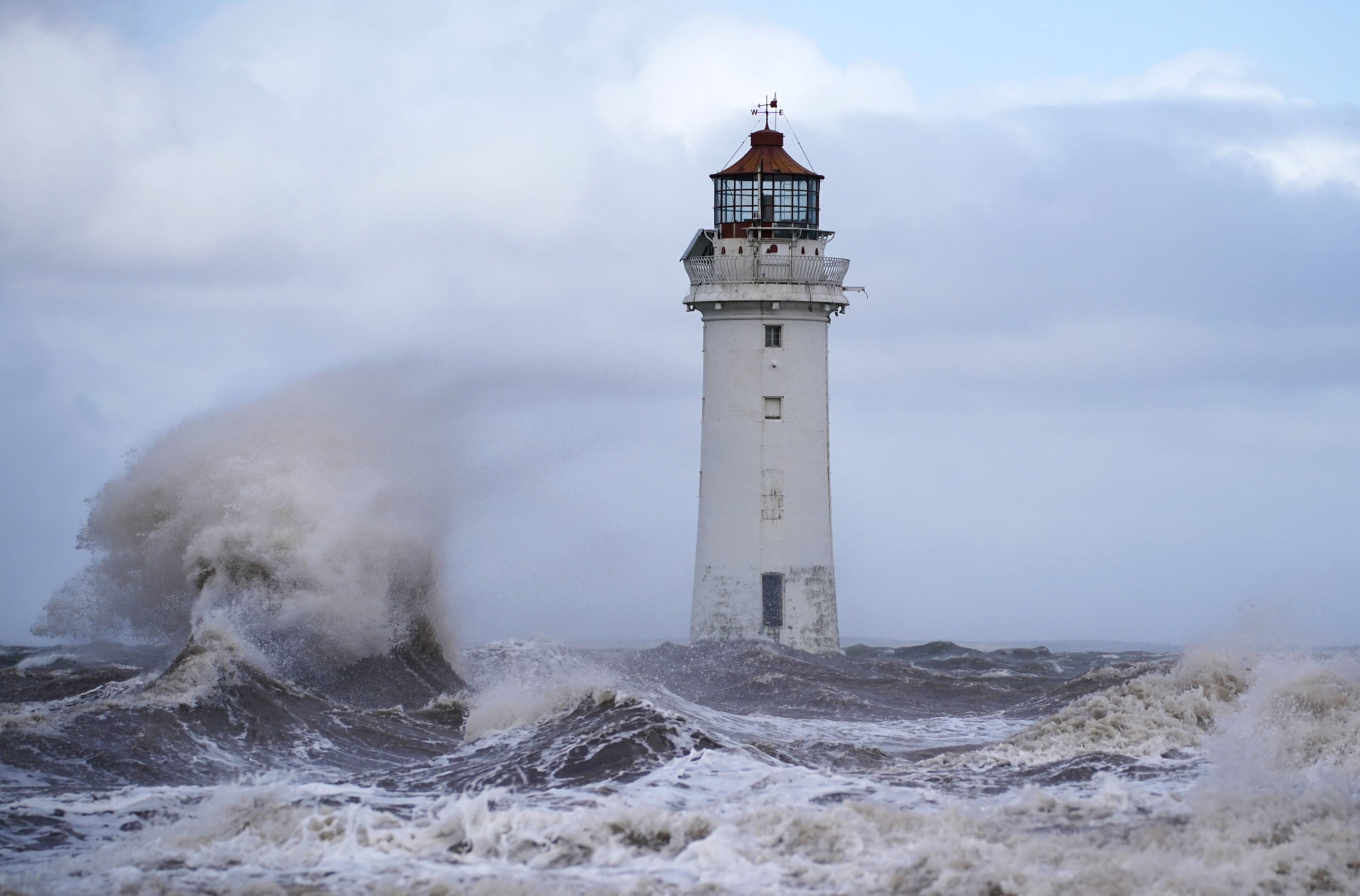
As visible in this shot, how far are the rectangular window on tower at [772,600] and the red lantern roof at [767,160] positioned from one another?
5639 mm

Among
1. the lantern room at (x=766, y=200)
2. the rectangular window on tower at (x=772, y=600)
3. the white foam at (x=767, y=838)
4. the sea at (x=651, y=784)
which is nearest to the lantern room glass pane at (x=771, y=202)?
the lantern room at (x=766, y=200)

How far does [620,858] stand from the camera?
930 cm

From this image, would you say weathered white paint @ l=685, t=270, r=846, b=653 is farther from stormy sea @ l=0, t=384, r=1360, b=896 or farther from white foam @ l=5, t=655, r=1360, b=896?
white foam @ l=5, t=655, r=1360, b=896

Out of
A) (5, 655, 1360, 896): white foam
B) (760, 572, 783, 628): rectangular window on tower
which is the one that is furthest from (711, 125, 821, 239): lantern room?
(5, 655, 1360, 896): white foam

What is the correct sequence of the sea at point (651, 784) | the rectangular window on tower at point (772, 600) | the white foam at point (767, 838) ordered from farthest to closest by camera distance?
the rectangular window on tower at point (772, 600) → the sea at point (651, 784) → the white foam at point (767, 838)

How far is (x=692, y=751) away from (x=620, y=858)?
3.15 metres

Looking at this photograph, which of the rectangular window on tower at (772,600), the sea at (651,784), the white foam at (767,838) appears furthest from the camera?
the rectangular window on tower at (772,600)

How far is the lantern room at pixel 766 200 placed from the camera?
2202cm

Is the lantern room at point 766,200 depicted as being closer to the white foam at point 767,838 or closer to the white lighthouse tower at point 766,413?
the white lighthouse tower at point 766,413

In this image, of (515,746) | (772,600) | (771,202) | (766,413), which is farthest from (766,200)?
(515,746)

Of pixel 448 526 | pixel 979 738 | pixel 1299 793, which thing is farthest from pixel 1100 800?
pixel 448 526

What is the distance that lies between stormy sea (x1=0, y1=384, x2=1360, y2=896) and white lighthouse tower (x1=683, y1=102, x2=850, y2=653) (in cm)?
75

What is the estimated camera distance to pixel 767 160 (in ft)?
72.4

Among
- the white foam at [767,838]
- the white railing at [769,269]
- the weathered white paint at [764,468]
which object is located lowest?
the white foam at [767,838]
